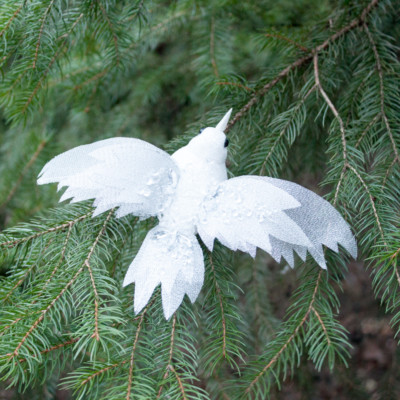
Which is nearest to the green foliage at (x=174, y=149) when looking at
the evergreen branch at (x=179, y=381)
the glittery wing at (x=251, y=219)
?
the evergreen branch at (x=179, y=381)

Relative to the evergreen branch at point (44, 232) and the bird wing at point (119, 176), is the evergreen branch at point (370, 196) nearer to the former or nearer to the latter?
the bird wing at point (119, 176)

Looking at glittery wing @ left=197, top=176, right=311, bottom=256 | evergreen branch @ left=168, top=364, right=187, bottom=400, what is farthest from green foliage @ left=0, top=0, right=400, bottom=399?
glittery wing @ left=197, top=176, right=311, bottom=256

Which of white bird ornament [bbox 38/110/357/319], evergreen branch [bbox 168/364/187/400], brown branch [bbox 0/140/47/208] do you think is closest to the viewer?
evergreen branch [bbox 168/364/187/400]

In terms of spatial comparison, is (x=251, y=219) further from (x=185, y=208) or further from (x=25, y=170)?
(x=25, y=170)

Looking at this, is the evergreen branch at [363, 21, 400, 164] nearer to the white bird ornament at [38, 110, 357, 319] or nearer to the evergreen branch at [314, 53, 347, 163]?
the evergreen branch at [314, 53, 347, 163]

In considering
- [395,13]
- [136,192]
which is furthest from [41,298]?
[395,13]

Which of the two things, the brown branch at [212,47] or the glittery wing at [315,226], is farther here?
the brown branch at [212,47]

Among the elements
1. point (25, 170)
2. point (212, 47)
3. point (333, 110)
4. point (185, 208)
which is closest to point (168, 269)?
point (185, 208)
